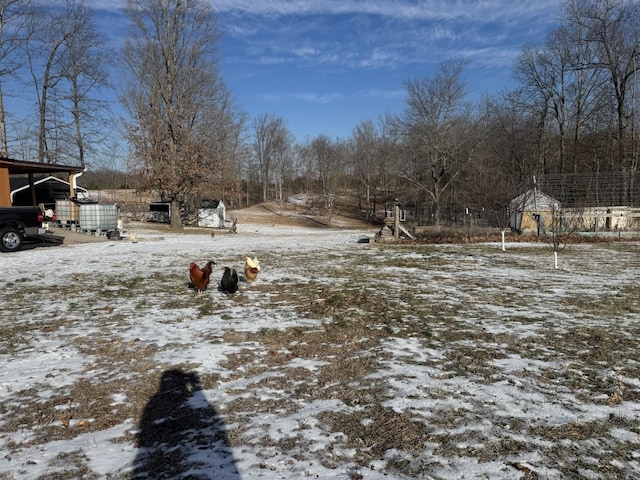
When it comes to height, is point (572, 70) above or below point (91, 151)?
above

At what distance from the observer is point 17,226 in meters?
13.8

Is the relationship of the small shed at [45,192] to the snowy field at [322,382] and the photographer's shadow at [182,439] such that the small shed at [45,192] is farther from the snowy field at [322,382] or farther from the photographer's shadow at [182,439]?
the photographer's shadow at [182,439]

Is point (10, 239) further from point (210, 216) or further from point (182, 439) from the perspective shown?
point (210, 216)

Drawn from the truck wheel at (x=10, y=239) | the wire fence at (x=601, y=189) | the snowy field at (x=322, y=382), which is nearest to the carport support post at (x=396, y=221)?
the wire fence at (x=601, y=189)

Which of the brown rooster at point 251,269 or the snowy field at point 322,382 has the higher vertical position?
the brown rooster at point 251,269

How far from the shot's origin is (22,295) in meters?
7.73

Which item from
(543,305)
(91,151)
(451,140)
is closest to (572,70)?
(451,140)

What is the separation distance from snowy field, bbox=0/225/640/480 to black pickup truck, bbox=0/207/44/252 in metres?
6.96

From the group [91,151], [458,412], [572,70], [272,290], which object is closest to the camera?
[458,412]

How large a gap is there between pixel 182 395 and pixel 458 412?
2566 mm

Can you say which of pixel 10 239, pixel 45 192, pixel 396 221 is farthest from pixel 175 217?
pixel 396 221

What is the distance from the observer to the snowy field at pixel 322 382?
109 inches

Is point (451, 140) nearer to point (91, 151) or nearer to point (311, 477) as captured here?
point (91, 151)

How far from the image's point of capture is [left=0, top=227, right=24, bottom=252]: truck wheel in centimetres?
1355
